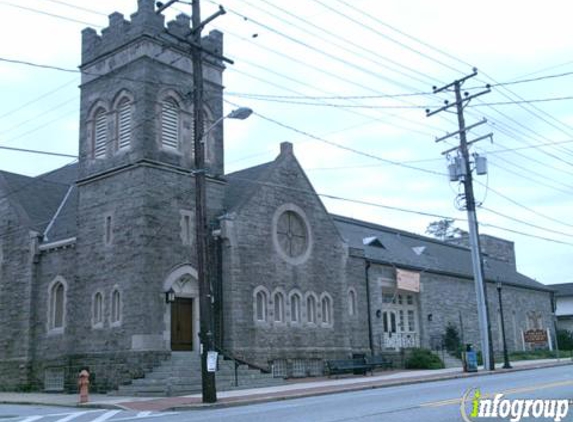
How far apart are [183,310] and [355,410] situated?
13.5m

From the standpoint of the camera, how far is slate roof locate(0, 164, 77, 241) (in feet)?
98.3

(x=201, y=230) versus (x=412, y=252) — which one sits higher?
(x=412, y=252)

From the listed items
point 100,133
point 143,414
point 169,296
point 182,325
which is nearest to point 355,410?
point 143,414

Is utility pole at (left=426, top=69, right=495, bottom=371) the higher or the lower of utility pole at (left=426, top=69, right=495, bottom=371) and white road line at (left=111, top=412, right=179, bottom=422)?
the higher

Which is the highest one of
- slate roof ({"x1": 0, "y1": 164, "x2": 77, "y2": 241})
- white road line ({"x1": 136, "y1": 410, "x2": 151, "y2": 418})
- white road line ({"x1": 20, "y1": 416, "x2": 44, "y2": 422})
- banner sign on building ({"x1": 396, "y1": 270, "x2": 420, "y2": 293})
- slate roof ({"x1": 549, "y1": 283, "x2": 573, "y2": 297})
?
slate roof ({"x1": 0, "y1": 164, "x2": 77, "y2": 241})

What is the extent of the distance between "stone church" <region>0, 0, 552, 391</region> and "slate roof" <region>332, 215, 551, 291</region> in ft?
18.9

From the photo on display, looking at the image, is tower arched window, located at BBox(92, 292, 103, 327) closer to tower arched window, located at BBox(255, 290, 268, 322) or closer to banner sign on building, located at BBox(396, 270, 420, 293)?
tower arched window, located at BBox(255, 290, 268, 322)

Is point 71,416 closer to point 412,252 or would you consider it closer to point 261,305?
point 261,305

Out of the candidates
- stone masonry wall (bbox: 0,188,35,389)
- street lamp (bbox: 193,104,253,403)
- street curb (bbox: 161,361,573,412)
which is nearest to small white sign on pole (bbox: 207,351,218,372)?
street lamp (bbox: 193,104,253,403)

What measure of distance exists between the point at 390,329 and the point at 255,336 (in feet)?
37.9

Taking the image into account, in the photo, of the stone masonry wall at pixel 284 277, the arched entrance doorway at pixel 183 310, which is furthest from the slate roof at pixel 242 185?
the arched entrance doorway at pixel 183 310

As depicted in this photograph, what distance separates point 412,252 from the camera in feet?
141

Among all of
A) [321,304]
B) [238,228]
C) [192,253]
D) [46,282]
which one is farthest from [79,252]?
[321,304]

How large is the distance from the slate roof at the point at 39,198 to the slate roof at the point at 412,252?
14.2 metres
